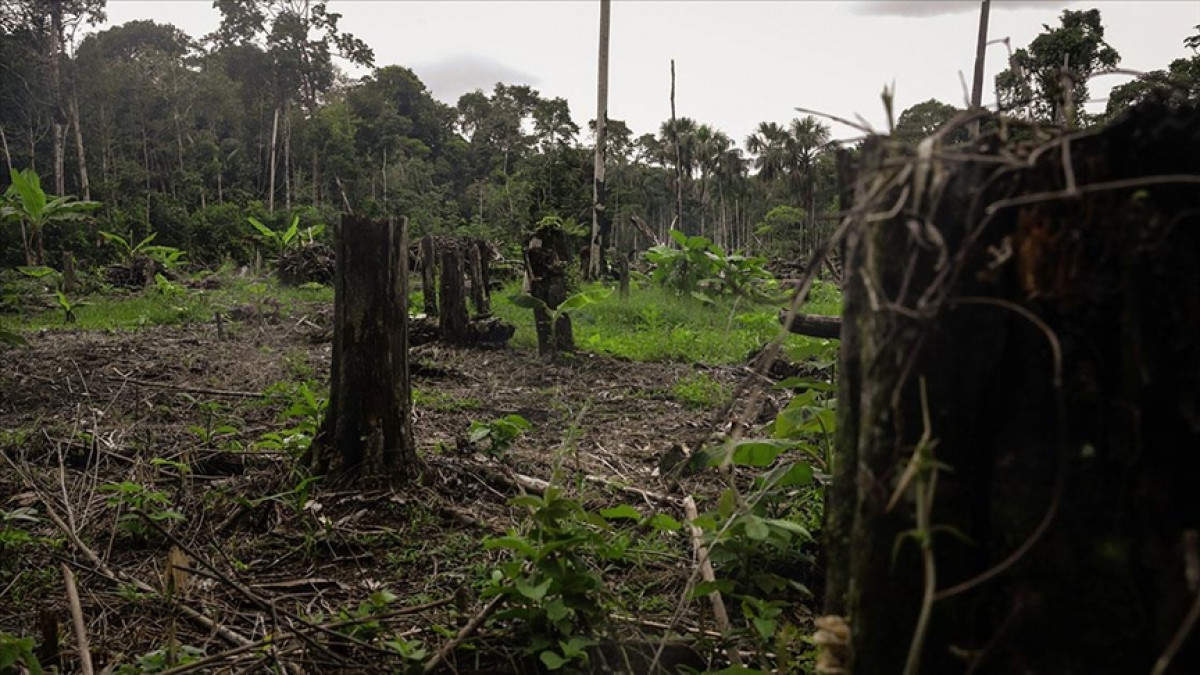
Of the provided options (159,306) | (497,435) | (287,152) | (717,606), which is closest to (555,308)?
(497,435)

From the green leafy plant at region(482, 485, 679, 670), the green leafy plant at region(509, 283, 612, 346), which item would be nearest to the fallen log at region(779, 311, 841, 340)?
the green leafy plant at region(482, 485, 679, 670)

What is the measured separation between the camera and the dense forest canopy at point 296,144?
96.9 ft

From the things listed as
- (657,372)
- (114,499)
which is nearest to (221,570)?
(114,499)

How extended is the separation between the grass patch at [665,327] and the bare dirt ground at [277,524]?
82.2 inches

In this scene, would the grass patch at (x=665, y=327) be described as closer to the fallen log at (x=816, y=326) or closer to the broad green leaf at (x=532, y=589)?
the fallen log at (x=816, y=326)

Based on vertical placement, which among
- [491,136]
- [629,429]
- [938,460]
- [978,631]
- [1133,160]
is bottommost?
[629,429]

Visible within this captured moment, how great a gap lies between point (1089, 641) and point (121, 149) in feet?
152

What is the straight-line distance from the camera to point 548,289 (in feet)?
25.7

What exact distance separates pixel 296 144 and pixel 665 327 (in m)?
38.9

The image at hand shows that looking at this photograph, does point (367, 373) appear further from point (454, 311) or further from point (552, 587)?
point (454, 311)

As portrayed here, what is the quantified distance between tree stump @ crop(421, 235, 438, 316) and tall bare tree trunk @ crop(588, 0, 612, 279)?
673 centimetres

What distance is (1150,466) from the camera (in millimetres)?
968

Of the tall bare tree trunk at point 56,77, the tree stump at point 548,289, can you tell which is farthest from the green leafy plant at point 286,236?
the tall bare tree trunk at point 56,77

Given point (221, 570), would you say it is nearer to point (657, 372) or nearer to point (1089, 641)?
point (1089, 641)
